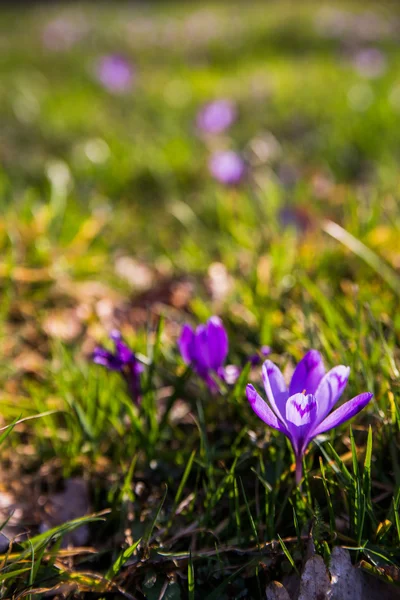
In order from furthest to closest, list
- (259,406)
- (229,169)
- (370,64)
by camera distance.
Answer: (370,64) < (229,169) < (259,406)

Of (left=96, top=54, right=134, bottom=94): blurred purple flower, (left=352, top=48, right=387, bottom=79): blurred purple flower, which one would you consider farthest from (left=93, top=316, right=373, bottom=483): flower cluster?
(left=352, top=48, right=387, bottom=79): blurred purple flower

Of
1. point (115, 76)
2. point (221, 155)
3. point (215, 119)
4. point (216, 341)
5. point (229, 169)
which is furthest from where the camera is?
point (115, 76)

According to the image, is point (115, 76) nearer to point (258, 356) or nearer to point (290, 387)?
point (258, 356)

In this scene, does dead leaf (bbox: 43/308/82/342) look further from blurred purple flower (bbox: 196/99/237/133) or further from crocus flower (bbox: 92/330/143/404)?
blurred purple flower (bbox: 196/99/237/133)

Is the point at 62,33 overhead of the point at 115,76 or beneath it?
beneath

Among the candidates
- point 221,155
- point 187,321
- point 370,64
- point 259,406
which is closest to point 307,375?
point 259,406

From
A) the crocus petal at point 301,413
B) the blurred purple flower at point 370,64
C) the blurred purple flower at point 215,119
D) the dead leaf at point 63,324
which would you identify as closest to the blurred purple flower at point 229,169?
the blurred purple flower at point 215,119

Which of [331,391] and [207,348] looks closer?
[331,391]
